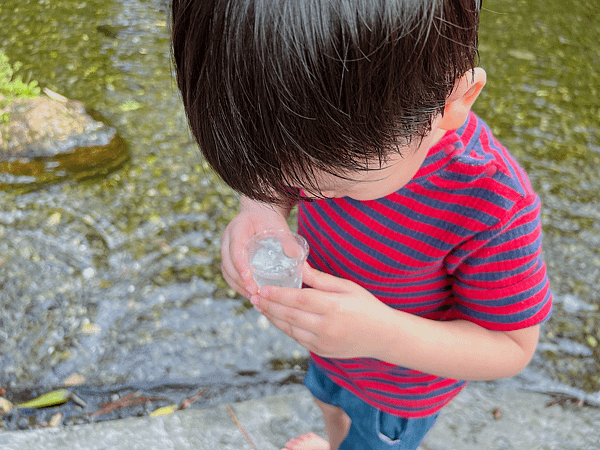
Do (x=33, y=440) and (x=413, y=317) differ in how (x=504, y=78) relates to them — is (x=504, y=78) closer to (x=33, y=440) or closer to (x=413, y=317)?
(x=413, y=317)

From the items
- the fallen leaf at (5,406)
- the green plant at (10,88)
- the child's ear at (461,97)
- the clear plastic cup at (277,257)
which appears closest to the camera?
the child's ear at (461,97)

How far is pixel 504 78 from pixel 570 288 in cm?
175

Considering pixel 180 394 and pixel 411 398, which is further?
pixel 180 394

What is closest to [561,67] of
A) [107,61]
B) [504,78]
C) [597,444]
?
[504,78]

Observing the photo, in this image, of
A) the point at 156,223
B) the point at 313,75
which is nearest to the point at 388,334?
the point at 313,75

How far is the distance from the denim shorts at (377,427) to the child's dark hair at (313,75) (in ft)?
3.06

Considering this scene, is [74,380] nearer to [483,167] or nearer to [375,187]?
[375,187]

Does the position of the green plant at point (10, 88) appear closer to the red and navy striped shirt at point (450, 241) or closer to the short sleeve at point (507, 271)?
the red and navy striped shirt at point (450, 241)

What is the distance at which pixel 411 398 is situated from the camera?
55.5 inches

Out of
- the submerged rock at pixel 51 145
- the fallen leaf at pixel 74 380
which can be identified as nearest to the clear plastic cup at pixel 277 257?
the fallen leaf at pixel 74 380

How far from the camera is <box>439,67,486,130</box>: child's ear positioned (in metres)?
0.84

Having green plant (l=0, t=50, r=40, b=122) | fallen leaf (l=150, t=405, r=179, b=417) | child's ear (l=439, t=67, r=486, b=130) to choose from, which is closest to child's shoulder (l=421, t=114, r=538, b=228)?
child's ear (l=439, t=67, r=486, b=130)

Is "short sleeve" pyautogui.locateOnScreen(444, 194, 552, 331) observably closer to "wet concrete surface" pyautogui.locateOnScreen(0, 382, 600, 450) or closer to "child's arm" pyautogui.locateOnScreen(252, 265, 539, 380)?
"child's arm" pyautogui.locateOnScreen(252, 265, 539, 380)

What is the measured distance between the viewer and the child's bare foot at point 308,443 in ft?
6.17
